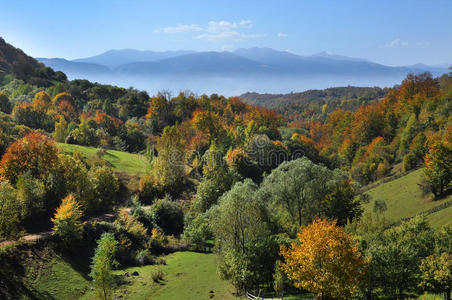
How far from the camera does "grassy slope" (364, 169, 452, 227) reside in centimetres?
3898

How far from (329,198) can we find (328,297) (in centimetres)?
1814

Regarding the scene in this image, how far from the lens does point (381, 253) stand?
76.4ft

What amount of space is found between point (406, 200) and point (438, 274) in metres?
34.0

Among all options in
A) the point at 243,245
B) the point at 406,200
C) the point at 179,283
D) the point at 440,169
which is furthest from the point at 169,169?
the point at 440,169

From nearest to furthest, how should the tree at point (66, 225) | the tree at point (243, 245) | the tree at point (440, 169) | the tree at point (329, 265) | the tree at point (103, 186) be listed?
the tree at point (329, 265)
the tree at point (243, 245)
the tree at point (66, 225)
the tree at point (103, 186)
the tree at point (440, 169)

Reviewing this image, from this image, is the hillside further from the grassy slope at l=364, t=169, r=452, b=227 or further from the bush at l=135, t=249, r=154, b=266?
the grassy slope at l=364, t=169, r=452, b=227

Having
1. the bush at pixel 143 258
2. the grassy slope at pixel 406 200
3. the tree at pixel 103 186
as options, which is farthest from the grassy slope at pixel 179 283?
the grassy slope at pixel 406 200

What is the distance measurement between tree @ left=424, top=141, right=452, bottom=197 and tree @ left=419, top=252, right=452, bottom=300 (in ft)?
94.2

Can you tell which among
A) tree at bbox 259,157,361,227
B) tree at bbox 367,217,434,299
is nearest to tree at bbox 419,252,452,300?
tree at bbox 367,217,434,299

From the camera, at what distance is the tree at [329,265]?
20.9 m

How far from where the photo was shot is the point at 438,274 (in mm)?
21297

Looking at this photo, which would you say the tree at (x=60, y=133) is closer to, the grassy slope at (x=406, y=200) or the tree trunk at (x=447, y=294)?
the grassy slope at (x=406, y=200)

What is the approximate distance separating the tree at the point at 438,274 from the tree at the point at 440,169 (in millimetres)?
28707

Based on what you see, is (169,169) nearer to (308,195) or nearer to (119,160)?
(119,160)
